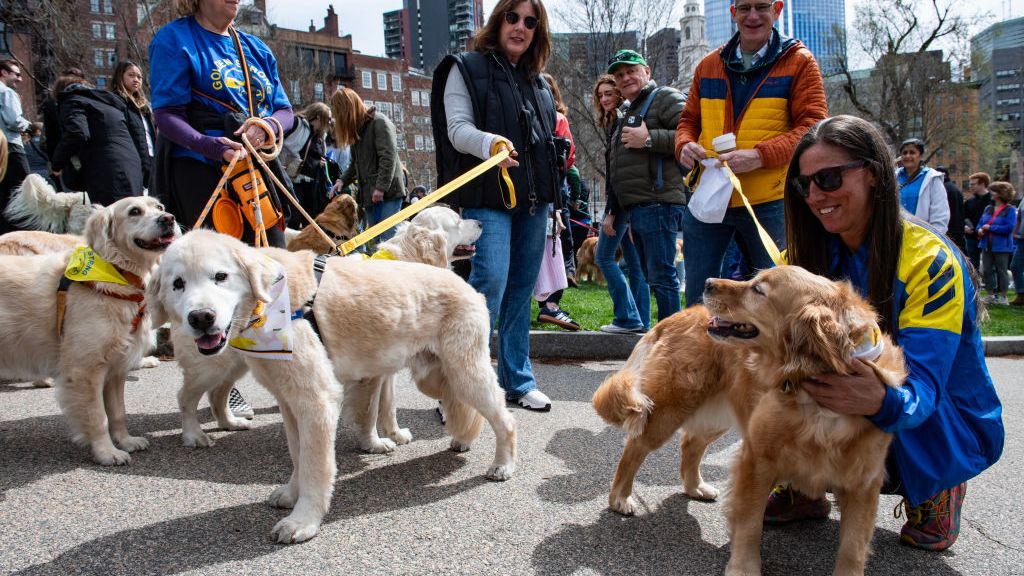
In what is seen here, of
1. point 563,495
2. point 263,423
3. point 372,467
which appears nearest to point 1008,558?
point 563,495

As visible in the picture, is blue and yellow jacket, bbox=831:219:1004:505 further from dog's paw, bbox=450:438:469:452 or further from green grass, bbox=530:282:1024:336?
green grass, bbox=530:282:1024:336

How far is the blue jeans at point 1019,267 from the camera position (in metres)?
10.9

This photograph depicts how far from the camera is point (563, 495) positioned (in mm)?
3102

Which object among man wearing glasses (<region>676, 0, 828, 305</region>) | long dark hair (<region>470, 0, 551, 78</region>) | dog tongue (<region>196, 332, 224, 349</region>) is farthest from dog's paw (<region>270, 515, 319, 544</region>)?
long dark hair (<region>470, 0, 551, 78</region>)

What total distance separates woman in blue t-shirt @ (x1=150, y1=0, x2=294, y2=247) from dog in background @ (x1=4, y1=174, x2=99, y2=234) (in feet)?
8.97

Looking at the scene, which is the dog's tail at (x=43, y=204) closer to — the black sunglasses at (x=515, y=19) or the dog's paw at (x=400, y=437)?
the dog's paw at (x=400, y=437)

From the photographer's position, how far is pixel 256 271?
2584mm

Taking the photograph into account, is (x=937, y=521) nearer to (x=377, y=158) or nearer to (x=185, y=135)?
(x=185, y=135)

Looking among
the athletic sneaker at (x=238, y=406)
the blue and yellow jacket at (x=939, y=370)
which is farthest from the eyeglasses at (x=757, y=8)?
the athletic sneaker at (x=238, y=406)

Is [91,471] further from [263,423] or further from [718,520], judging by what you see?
[718,520]

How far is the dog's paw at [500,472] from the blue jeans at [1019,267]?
37.5ft

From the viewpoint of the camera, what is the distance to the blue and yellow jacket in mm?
2234

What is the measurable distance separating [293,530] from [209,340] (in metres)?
0.83

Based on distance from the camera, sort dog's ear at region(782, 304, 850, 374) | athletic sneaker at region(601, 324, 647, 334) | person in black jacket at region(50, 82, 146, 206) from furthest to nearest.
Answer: athletic sneaker at region(601, 324, 647, 334) → person in black jacket at region(50, 82, 146, 206) → dog's ear at region(782, 304, 850, 374)
